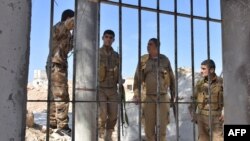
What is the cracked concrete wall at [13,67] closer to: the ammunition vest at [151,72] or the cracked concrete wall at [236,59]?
the cracked concrete wall at [236,59]

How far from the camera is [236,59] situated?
2551mm

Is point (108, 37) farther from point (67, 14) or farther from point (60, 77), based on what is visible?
point (60, 77)

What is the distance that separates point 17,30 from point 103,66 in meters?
2.82

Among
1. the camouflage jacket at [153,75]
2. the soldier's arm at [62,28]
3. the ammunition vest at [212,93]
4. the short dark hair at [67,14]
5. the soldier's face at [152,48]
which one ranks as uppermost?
the short dark hair at [67,14]

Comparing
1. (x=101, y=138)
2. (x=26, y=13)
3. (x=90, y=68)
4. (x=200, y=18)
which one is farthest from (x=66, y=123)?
(x=26, y=13)

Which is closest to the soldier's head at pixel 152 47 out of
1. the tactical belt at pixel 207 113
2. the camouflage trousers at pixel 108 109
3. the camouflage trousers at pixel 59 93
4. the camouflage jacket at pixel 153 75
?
the camouflage jacket at pixel 153 75

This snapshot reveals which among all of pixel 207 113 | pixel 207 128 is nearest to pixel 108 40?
pixel 207 113

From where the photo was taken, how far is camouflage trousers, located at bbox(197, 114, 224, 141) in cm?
468

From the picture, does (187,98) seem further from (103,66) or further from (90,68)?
(90,68)

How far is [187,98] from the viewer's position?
6.87m

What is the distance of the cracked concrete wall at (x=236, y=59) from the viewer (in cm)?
250

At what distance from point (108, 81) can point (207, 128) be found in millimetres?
1489

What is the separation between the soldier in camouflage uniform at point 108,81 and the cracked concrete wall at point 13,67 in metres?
2.66

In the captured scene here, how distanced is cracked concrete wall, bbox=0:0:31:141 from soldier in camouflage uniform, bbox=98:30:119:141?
2.66m
